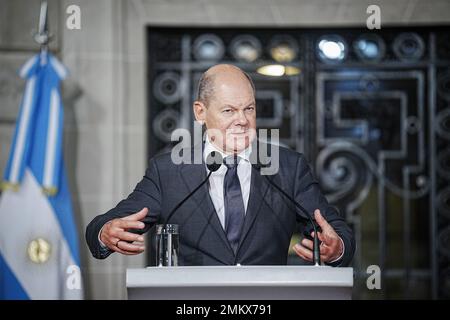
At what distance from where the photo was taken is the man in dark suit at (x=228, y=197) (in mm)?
2574

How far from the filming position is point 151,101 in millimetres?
4625

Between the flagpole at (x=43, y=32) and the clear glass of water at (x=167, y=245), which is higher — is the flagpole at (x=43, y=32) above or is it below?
above

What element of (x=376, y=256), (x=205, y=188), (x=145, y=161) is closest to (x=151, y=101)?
(x=145, y=161)

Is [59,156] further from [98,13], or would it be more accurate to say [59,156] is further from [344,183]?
[344,183]

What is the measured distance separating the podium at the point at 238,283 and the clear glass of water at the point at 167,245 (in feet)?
0.69

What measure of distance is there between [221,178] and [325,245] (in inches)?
18.0

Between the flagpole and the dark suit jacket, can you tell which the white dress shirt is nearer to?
the dark suit jacket

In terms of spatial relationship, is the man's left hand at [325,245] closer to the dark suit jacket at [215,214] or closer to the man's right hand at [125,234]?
the dark suit jacket at [215,214]

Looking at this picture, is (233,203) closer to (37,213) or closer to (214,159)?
(214,159)

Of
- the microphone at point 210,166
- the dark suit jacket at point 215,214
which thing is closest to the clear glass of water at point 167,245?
the microphone at point 210,166

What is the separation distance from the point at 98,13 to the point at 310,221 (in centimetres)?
236

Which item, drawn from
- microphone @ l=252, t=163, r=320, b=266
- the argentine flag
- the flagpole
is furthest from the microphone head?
the flagpole

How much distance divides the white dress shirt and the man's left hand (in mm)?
304

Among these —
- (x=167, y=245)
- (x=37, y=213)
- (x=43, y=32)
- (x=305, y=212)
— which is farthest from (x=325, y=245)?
(x=43, y=32)
